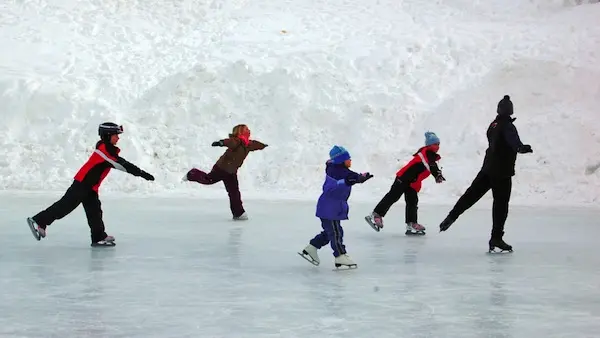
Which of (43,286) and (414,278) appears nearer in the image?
(43,286)

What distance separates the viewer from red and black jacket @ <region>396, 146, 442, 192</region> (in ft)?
38.8

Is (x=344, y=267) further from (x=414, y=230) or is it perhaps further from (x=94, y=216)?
(x=414, y=230)

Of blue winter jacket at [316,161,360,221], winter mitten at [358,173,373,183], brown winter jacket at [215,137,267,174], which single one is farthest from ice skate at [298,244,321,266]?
brown winter jacket at [215,137,267,174]

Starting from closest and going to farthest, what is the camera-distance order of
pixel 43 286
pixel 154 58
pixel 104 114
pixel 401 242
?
pixel 43 286 → pixel 401 242 → pixel 104 114 → pixel 154 58

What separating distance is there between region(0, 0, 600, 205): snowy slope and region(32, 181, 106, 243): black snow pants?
883 cm

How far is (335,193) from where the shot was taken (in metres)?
8.66

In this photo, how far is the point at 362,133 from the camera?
22.5 meters

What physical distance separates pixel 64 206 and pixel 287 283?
3.65 meters

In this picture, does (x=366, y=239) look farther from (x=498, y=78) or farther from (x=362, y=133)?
(x=498, y=78)

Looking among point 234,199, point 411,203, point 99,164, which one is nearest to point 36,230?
point 99,164

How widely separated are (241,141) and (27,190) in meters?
6.91

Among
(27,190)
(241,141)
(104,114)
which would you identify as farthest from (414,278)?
(104,114)

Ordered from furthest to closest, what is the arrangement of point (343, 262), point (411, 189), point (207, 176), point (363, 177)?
point (207, 176) → point (411, 189) → point (343, 262) → point (363, 177)

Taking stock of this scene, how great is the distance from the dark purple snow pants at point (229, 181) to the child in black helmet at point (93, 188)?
3645 millimetres
